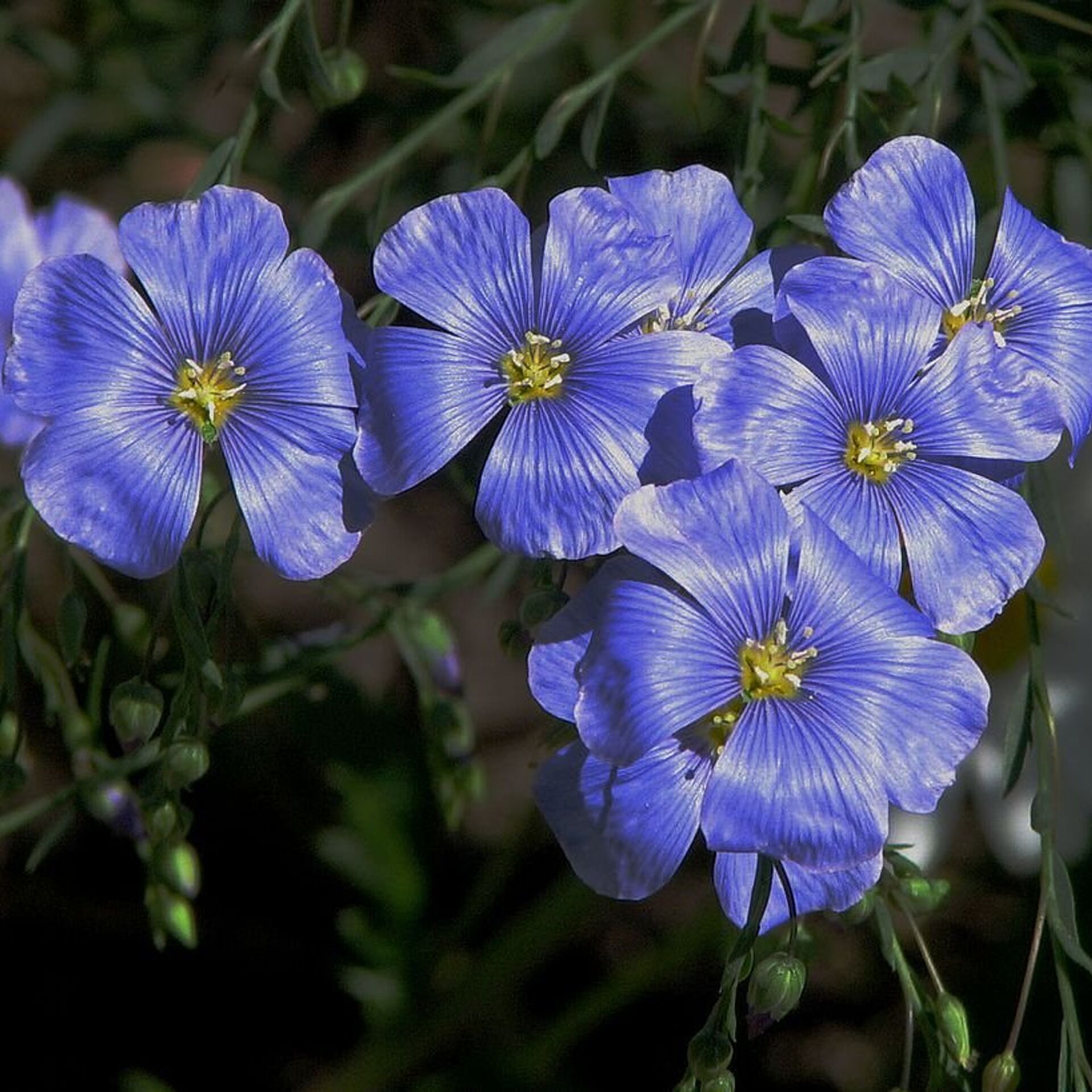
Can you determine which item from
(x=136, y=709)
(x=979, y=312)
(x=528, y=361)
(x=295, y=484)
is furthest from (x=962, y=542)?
(x=136, y=709)

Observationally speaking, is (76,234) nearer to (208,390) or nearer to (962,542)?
(208,390)

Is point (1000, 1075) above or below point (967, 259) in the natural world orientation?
below

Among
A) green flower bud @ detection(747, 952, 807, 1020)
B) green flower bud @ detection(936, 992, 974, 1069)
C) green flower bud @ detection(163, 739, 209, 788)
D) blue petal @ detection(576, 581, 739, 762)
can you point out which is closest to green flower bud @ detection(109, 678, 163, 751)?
green flower bud @ detection(163, 739, 209, 788)

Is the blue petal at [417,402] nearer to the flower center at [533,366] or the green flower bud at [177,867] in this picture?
the flower center at [533,366]

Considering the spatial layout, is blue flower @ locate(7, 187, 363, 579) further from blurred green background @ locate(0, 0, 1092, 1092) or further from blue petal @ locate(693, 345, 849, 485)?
blurred green background @ locate(0, 0, 1092, 1092)

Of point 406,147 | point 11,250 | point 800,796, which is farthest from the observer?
point 11,250

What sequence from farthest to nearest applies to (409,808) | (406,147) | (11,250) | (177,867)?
(409,808) → (11,250) → (406,147) → (177,867)

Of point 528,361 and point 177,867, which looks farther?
point 177,867
